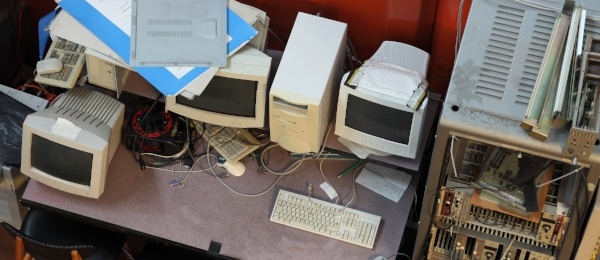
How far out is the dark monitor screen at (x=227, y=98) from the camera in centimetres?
301

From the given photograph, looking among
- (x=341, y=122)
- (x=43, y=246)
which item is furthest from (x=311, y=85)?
(x=43, y=246)

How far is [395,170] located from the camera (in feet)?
10.9

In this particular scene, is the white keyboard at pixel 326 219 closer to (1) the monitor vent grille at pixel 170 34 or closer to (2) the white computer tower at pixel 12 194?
(1) the monitor vent grille at pixel 170 34

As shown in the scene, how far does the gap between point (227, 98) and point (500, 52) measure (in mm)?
1077

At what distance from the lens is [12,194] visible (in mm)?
3508

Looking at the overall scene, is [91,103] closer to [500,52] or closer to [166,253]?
[166,253]

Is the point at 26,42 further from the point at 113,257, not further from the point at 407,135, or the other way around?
the point at 407,135

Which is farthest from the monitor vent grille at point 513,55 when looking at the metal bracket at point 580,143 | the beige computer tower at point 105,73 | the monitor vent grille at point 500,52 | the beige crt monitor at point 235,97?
the beige computer tower at point 105,73

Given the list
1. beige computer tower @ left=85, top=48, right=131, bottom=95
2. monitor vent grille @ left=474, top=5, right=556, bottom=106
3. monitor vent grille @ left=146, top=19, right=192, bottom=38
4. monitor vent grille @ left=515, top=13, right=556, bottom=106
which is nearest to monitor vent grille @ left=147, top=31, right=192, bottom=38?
monitor vent grille @ left=146, top=19, right=192, bottom=38

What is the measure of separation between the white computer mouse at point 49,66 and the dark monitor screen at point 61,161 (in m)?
0.27

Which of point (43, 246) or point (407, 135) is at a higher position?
point (407, 135)

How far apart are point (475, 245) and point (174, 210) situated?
3.87 ft

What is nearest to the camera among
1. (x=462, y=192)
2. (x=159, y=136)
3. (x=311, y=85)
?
(x=462, y=192)

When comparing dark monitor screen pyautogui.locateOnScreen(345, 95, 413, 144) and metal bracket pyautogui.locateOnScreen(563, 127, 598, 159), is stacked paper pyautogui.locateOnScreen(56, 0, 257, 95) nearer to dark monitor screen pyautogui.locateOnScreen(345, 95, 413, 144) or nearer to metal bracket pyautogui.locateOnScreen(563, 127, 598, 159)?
dark monitor screen pyautogui.locateOnScreen(345, 95, 413, 144)
